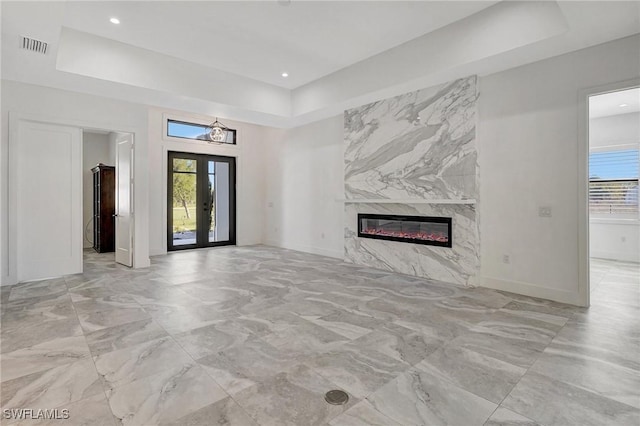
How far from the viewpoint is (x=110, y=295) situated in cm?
428

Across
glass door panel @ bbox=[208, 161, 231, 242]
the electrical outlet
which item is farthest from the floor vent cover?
glass door panel @ bbox=[208, 161, 231, 242]

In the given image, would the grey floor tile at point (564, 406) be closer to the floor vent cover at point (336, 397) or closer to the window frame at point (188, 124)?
the floor vent cover at point (336, 397)

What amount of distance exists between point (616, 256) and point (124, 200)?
33.7 ft

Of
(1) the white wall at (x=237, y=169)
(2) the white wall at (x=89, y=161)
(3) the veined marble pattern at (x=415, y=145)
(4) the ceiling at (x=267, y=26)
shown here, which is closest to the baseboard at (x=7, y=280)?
(1) the white wall at (x=237, y=169)

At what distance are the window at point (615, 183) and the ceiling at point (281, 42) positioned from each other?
4.81 m

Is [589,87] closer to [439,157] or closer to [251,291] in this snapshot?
[439,157]

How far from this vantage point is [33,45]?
3.72m

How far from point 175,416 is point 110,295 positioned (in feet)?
10.2

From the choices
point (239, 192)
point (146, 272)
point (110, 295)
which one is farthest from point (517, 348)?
point (239, 192)

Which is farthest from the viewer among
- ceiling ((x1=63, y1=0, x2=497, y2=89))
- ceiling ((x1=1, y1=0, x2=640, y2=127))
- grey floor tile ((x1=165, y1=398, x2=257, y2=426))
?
ceiling ((x1=63, y1=0, x2=497, y2=89))

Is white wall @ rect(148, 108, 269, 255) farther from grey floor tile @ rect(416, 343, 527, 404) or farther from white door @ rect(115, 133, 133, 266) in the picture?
grey floor tile @ rect(416, 343, 527, 404)

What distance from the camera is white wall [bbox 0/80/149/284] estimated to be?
15.4ft

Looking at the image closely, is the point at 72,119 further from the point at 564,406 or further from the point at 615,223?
the point at 615,223

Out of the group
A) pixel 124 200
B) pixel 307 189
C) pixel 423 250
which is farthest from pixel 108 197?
pixel 423 250
